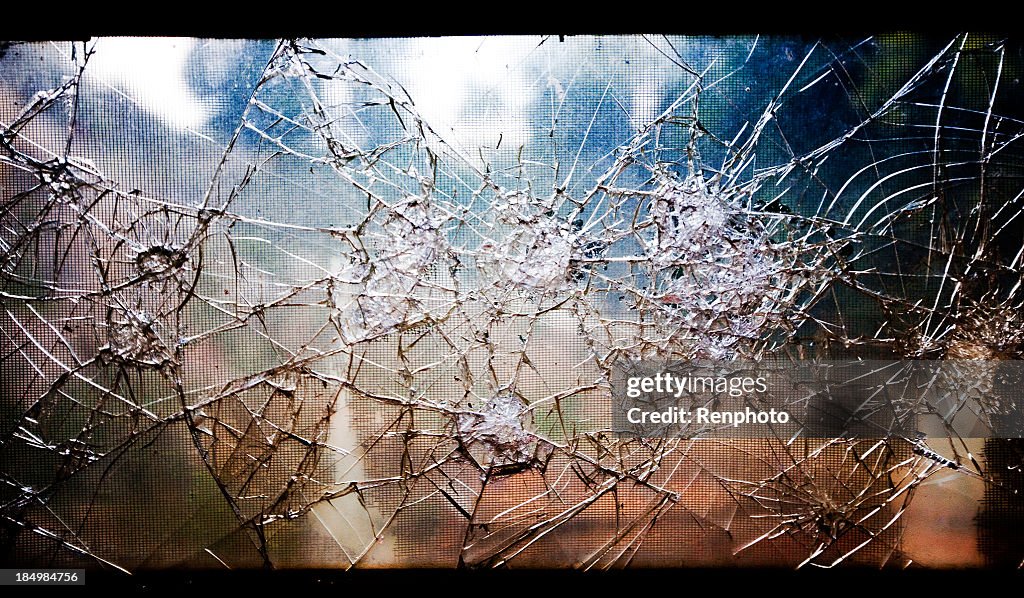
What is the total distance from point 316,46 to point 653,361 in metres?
1.29

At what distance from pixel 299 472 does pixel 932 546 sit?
1.82m

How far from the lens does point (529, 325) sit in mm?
1380

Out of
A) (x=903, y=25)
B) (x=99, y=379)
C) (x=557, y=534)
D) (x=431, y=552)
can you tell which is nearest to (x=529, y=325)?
(x=557, y=534)

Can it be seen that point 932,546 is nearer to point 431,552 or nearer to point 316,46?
point 431,552

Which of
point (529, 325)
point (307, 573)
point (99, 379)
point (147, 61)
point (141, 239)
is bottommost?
point (307, 573)

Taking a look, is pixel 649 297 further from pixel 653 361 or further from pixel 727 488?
pixel 727 488

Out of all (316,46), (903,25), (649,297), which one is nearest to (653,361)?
(649,297)

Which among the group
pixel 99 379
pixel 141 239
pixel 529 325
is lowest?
pixel 99 379

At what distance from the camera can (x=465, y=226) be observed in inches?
54.1

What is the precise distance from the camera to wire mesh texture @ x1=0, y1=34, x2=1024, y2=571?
4.49ft

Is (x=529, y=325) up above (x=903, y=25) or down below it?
below

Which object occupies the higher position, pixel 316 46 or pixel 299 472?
pixel 316 46

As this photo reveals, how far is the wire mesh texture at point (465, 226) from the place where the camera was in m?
1.37

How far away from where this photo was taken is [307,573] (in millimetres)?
1417
